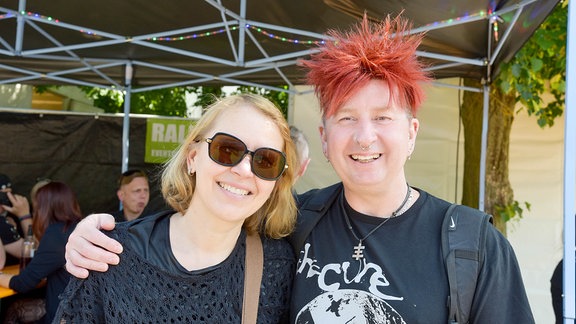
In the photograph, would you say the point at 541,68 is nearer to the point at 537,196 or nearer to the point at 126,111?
the point at 537,196

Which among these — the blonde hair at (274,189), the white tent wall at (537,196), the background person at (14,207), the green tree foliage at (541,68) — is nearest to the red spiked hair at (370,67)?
the blonde hair at (274,189)

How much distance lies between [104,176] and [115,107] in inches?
117

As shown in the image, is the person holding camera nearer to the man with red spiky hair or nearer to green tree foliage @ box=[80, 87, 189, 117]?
the man with red spiky hair

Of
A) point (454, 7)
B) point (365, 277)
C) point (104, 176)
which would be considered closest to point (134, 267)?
point (365, 277)

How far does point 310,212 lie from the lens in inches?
73.2

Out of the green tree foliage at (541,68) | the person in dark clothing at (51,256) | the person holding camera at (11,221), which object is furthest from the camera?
the person holding camera at (11,221)

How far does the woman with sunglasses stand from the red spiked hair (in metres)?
0.20

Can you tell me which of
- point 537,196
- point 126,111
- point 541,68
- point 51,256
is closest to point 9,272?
point 51,256

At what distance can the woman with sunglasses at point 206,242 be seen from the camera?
1.54 meters

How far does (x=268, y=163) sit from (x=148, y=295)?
514 mm

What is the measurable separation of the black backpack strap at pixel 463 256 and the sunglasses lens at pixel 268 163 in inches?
20.2

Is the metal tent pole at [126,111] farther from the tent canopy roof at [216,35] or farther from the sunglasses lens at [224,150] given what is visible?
the sunglasses lens at [224,150]

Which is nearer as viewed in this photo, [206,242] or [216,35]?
[206,242]

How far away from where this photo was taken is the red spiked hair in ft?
5.33
